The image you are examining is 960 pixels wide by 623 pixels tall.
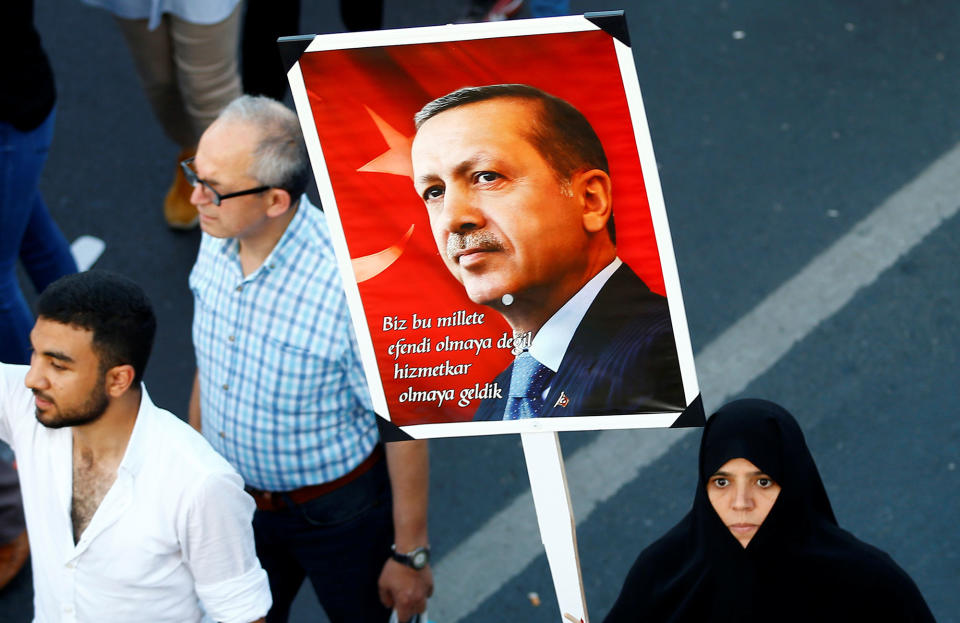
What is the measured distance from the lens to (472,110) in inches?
87.6

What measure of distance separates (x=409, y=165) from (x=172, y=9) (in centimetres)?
257

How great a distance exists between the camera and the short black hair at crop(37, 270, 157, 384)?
2523 mm

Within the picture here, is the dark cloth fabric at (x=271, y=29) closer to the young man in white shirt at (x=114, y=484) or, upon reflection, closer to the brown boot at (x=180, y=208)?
the brown boot at (x=180, y=208)

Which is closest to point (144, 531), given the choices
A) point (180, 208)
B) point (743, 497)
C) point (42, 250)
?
point (743, 497)

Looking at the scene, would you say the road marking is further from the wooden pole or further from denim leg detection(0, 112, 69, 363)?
the wooden pole

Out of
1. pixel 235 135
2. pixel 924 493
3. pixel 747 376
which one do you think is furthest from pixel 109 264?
pixel 924 493

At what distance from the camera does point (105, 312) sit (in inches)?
100

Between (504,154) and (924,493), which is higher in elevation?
(504,154)

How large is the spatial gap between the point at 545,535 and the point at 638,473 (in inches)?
72.8

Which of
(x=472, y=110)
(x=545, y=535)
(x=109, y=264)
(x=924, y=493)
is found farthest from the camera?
(x=109, y=264)

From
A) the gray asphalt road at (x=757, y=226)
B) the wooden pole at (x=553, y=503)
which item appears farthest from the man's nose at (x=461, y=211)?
the gray asphalt road at (x=757, y=226)

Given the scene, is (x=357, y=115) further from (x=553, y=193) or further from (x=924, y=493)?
(x=924, y=493)

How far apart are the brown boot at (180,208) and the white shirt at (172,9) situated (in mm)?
776

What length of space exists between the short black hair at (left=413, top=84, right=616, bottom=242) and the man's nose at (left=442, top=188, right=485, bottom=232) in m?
0.17
